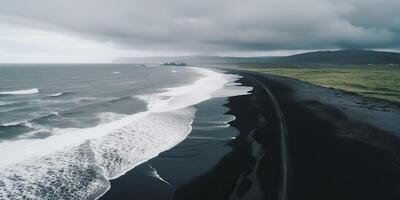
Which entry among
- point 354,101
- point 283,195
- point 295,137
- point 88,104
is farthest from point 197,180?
point 354,101

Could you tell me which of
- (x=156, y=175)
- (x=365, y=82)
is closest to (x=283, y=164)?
(x=156, y=175)

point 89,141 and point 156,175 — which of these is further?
point 89,141

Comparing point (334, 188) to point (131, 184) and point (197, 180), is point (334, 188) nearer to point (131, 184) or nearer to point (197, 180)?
point (197, 180)

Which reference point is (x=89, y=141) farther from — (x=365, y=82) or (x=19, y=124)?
(x=365, y=82)

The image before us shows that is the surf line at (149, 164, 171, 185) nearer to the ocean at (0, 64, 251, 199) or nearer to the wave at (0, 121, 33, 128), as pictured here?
the ocean at (0, 64, 251, 199)

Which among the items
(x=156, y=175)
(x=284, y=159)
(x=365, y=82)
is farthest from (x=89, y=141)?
(x=365, y=82)

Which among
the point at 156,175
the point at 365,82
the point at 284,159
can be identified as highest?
the point at 284,159

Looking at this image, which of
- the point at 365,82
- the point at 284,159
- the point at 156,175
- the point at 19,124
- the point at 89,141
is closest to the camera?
the point at 156,175

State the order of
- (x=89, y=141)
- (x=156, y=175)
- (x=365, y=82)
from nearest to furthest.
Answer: (x=156, y=175), (x=89, y=141), (x=365, y=82)

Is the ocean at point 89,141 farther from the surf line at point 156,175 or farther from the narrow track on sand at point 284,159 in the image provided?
the narrow track on sand at point 284,159

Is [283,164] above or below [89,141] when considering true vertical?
above
